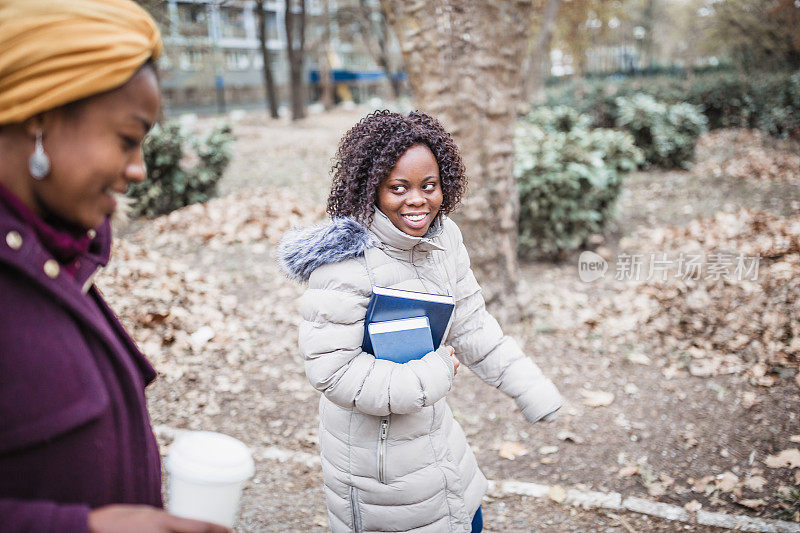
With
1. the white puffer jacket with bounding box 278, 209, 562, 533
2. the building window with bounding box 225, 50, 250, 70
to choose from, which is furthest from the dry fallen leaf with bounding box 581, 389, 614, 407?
the building window with bounding box 225, 50, 250, 70

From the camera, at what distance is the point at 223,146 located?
9.38 meters

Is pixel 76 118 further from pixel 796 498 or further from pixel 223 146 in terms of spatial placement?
pixel 223 146

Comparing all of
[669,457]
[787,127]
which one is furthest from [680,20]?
[669,457]

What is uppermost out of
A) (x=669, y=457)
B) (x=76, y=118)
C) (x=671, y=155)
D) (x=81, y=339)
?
(x=76, y=118)

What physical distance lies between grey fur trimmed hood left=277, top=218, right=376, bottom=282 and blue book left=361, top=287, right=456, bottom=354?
0.55 feet

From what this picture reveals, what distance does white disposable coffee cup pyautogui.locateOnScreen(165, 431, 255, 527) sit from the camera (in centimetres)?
117

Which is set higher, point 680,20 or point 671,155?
point 680,20

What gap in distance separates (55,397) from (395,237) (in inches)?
44.3

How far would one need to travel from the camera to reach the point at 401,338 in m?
1.88

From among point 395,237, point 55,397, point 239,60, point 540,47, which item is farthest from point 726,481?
point 239,60

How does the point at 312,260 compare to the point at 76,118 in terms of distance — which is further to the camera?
the point at 312,260

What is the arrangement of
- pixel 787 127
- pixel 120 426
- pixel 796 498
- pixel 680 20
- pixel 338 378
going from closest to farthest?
pixel 120 426 → pixel 338 378 → pixel 796 498 → pixel 787 127 → pixel 680 20

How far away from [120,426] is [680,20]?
56164mm

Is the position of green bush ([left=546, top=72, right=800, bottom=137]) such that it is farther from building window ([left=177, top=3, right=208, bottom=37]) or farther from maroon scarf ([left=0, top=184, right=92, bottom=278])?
maroon scarf ([left=0, top=184, right=92, bottom=278])
